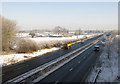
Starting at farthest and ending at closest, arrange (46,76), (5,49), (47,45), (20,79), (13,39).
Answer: (47,45)
(13,39)
(5,49)
(46,76)
(20,79)

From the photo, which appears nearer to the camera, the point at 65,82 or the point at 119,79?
the point at 65,82

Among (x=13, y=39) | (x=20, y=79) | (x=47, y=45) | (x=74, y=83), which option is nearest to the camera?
(x=74, y=83)

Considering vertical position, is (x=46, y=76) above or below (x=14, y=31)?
below

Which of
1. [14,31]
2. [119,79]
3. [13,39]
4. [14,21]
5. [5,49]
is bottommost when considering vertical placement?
[119,79]

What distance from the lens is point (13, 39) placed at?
36656 millimetres

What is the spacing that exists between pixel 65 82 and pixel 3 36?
2646cm

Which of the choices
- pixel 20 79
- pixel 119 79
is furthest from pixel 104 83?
pixel 20 79

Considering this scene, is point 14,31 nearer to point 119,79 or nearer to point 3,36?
point 3,36

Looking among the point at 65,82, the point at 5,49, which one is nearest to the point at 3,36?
the point at 5,49

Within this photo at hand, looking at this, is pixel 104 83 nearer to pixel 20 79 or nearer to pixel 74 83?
pixel 74 83

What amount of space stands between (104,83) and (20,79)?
9.65 m

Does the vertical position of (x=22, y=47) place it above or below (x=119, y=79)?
above

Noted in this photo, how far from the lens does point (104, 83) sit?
1347 centimetres

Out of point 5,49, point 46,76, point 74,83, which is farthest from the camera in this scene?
point 5,49
